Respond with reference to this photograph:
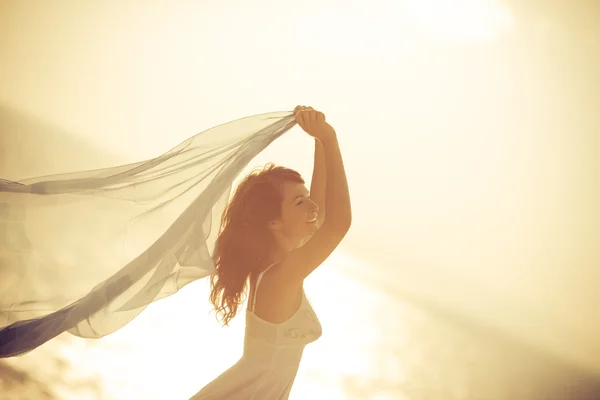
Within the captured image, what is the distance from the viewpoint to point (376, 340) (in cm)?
414

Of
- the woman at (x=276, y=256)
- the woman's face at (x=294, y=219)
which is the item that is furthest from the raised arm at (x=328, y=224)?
the woman's face at (x=294, y=219)

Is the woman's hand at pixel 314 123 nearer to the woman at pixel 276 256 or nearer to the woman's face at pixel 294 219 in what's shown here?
the woman at pixel 276 256

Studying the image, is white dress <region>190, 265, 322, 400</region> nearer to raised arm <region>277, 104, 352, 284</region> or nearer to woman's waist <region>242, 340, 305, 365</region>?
woman's waist <region>242, 340, 305, 365</region>

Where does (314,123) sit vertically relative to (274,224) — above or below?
above

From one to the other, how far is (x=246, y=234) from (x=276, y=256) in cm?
9

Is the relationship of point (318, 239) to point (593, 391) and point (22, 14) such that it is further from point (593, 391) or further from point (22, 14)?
point (22, 14)

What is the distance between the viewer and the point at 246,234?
1357mm

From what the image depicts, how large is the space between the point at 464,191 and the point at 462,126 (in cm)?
67

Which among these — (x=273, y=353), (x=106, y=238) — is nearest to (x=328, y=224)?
(x=273, y=353)

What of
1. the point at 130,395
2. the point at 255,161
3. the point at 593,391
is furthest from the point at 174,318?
the point at 593,391

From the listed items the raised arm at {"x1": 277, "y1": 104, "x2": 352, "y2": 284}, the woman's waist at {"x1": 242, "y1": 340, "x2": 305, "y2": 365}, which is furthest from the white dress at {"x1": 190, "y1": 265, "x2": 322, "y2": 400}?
the raised arm at {"x1": 277, "y1": 104, "x2": 352, "y2": 284}

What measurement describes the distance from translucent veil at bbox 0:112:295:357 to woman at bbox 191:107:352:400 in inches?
2.6

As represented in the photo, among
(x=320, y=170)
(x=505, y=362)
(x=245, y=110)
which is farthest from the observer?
(x=245, y=110)

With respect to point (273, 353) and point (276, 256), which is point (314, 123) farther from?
point (273, 353)
